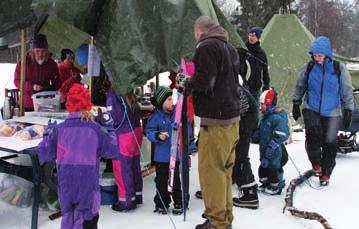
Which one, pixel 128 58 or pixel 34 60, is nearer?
pixel 128 58

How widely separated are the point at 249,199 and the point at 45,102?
269cm

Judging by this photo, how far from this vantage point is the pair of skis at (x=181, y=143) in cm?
512

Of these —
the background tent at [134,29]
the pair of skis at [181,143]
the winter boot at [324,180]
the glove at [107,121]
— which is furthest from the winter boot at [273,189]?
the glove at [107,121]

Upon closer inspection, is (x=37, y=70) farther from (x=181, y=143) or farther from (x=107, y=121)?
(x=181, y=143)

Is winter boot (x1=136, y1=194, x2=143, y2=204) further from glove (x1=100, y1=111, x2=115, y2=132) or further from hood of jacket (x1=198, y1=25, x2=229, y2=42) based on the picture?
hood of jacket (x1=198, y1=25, x2=229, y2=42)

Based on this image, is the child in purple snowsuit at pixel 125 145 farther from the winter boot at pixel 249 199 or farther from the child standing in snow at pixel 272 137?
the child standing in snow at pixel 272 137

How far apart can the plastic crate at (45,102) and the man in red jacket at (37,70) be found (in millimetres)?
448

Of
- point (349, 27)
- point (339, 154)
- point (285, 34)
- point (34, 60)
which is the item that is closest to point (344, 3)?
point (349, 27)

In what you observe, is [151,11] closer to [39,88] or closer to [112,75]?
[112,75]

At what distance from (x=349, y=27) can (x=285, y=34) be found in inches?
1780

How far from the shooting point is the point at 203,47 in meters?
4.39

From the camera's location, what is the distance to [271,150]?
6043 millimetres

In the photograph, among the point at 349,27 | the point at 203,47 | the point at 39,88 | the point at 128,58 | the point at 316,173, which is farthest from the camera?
the point at 349,27

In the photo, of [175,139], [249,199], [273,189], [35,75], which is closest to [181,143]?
[175,139]
